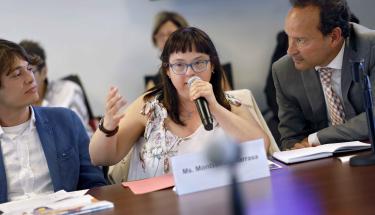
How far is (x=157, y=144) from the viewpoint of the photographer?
1870 mm

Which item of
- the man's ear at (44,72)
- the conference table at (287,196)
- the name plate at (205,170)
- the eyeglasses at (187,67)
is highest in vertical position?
the eyeglasses at (187,67)

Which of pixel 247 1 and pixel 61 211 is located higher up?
pixel 247 1

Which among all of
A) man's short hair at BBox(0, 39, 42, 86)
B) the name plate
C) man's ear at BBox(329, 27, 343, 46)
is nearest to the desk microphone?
the name plate

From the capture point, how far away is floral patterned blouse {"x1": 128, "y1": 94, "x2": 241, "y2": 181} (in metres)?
1.83

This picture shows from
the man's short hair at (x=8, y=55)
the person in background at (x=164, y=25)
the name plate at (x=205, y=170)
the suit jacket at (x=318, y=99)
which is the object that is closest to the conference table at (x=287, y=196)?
the name plate at (x=205, y=170)

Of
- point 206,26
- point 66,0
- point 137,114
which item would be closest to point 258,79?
point 206,26

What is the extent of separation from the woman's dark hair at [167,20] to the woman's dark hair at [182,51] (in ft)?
6.07

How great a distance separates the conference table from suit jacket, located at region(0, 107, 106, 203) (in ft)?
1.24

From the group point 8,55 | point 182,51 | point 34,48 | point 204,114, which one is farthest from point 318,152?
point 34,48

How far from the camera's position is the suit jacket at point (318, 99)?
1877mm

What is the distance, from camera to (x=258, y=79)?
4.18 metres

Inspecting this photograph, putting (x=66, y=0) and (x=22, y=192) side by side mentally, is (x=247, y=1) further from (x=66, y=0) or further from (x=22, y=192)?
(x=22, y=192)

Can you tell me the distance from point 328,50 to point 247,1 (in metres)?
2.16

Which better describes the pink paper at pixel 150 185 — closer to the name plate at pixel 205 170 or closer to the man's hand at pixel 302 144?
the name plate at pixel 205 170
